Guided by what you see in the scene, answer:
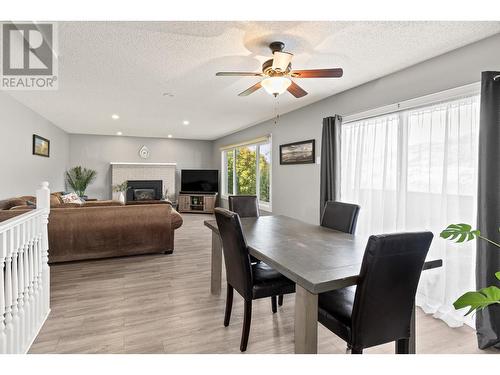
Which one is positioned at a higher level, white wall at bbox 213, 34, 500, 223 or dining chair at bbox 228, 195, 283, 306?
white wall at bbox 213, 34, 500, 223

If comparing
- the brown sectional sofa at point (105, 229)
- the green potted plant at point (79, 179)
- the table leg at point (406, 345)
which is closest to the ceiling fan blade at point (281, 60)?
the table leg at point (406, 345)

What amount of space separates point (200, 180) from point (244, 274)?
7036mm

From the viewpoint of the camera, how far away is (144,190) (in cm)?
845

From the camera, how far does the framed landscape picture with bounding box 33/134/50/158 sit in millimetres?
4973

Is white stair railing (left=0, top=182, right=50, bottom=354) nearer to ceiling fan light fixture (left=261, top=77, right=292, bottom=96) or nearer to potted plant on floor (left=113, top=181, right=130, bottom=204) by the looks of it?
ceiling fan light fixture (left=261, top=77, right=292, bottom=96)

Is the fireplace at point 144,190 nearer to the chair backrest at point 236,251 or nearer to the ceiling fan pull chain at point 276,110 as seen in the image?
the ceiling fan pull chain at point 276,110

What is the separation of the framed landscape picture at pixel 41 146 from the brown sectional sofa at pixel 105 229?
4.49ft

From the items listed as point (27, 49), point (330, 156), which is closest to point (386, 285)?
point (330, 156)

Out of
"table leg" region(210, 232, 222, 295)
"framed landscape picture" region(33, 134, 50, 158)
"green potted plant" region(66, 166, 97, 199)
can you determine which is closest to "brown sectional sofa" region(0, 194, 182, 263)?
"framed landscape picture" region(33, 134, 50, 158)

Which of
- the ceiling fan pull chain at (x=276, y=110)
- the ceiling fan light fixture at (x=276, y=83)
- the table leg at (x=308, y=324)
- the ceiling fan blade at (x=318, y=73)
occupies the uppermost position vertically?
the ceiling fan pull chain at (x=276, y=110)

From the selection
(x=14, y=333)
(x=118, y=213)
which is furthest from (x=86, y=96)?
(x=14, y=333)

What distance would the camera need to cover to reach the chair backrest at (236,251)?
6.30 ft

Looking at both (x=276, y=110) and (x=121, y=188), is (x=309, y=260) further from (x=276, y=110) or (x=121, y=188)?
(x=121, y=188)
